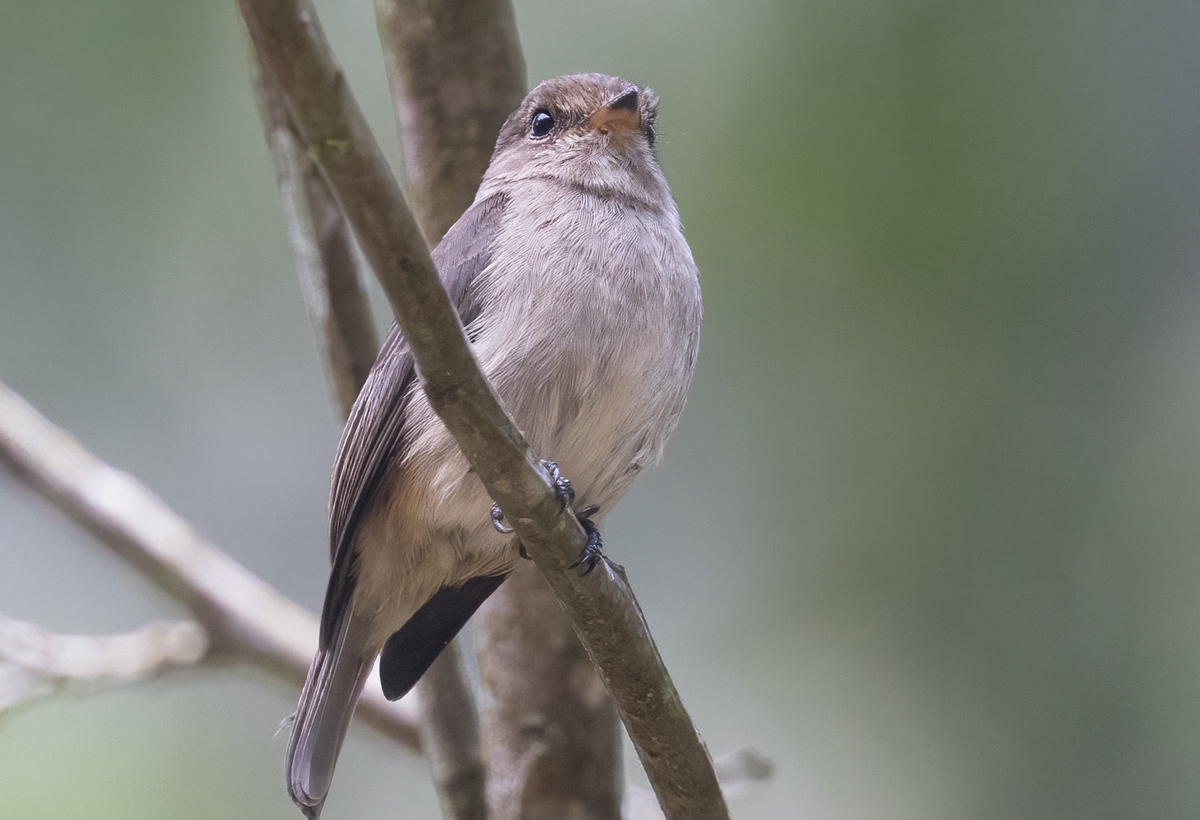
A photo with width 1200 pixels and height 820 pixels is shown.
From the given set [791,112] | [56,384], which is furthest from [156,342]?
[791,112]

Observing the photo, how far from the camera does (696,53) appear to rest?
13.9ft

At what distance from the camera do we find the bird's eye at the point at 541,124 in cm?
297

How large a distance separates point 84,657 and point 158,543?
1.19 ft

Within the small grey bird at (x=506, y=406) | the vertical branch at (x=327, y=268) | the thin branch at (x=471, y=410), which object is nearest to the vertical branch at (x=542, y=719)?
the small grey bird at (x=506, y=406)

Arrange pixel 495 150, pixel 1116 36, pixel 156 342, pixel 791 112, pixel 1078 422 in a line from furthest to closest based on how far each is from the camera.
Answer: pixel 156 342, pixel 791 112, pixel 1116 36, pixel 1078 422, pixel 495 150

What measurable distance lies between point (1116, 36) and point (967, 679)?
2.18m

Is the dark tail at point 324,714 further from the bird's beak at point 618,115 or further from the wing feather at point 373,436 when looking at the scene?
the bird's beak at point 618,115

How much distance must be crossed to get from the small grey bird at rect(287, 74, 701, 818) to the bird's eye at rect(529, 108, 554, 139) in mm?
206

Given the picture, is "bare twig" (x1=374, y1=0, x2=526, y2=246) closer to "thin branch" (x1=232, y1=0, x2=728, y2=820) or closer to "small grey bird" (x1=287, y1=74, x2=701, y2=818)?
"small grey bird" (x1=287, y1=74, x2=701, y2=818)

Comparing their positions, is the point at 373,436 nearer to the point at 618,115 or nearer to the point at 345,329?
the point at 345,329

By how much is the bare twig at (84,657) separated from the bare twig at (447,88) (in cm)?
138

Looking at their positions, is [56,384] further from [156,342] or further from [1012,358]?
[1012,358]

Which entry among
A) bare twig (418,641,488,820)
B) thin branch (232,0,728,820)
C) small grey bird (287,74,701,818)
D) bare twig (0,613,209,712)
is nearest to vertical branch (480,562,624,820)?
bare twig (418,641,488,820)

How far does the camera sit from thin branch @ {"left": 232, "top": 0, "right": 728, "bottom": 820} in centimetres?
117
